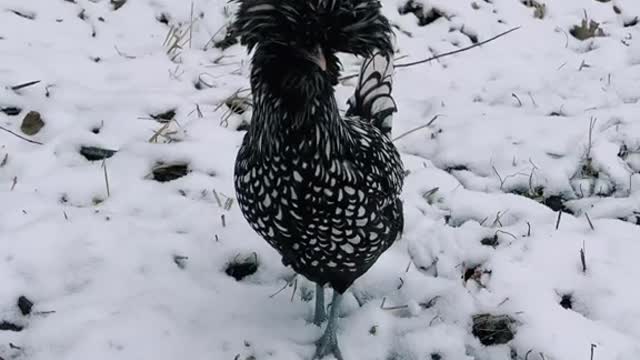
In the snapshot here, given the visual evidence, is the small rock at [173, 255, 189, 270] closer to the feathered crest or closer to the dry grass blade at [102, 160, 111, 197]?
the dry grass blade at [102, 160, 111, 197]

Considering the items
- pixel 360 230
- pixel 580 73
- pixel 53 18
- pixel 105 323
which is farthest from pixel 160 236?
pixel 580 73

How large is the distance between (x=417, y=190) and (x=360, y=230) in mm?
1171

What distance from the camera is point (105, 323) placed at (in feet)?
9.71

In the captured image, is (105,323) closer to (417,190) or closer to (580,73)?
(417,190)

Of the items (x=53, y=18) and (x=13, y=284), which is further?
(x=53, y=18)

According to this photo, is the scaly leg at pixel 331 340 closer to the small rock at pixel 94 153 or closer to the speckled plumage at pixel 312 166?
the speckled plumage at pixel 312 166

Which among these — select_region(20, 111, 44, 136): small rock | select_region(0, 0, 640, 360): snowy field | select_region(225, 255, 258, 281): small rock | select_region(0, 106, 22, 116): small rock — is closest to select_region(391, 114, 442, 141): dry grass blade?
select_region(0, 0, 640, 360): snowy field

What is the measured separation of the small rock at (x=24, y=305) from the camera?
294 cm

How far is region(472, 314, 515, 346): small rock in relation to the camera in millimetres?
3045

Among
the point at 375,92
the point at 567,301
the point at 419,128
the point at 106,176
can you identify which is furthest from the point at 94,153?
the point at 567,301

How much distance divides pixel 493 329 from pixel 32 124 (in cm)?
235

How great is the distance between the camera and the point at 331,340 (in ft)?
9.99

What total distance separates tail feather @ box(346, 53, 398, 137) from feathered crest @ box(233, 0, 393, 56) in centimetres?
106

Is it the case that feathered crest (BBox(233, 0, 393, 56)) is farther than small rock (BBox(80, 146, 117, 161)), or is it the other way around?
small rock (BBox(80, 146, 117, 161))
